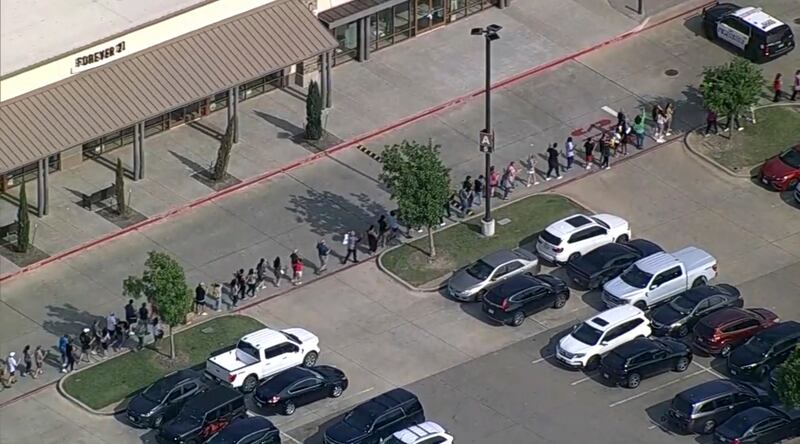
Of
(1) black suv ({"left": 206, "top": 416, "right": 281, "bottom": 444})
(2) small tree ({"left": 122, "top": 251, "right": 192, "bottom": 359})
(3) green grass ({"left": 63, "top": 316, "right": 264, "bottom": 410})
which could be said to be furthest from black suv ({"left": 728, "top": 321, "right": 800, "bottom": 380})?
(2) small tree ({"left": 122, "top": 251, "right": 192, "bottom": 359})

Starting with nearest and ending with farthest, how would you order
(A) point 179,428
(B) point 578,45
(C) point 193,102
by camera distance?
(A) point 179,428 → (C) point 193,102 → (B) point 578,45

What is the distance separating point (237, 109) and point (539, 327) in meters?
18.7

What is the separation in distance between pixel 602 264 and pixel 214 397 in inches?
659

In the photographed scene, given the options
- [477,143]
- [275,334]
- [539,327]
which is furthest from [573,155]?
[275,334]

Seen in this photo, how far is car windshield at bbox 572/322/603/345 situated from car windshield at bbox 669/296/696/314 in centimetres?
362

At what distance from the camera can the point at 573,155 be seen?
103 metres

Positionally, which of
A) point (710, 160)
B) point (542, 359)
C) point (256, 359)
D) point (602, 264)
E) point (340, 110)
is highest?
point (602, 264)

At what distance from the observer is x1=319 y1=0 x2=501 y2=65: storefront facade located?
106500 millimetres

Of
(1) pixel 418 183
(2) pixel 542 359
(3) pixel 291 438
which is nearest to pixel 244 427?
(3) pixel 291 438

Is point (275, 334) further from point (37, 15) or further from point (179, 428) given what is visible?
point (37, 15)

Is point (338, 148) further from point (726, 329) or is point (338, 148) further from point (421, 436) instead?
point (421, 436)

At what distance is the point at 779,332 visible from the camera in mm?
89938

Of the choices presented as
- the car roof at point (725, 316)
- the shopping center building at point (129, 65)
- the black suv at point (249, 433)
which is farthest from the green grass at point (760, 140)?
the black suv at point (249, 433)

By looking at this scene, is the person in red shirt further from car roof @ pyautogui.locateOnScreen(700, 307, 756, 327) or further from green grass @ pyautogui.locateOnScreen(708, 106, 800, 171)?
car roof @ pyautogui.locateOnScreen(700, 307, 756, 327)
